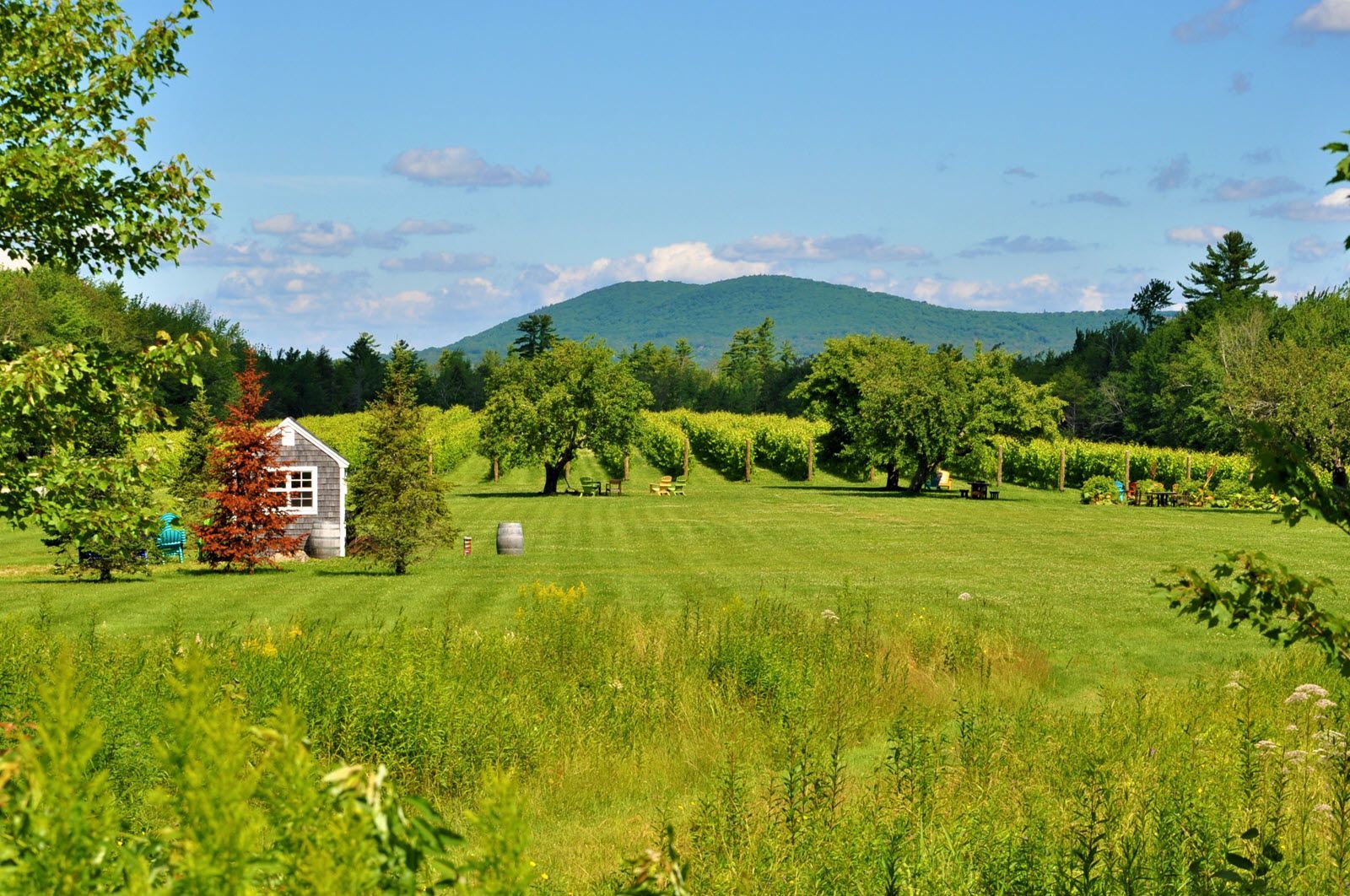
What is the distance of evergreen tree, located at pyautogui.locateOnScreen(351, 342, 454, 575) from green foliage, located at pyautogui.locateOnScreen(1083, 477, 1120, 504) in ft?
118

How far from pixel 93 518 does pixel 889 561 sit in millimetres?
22914

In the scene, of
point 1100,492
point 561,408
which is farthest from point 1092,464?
point 561,408

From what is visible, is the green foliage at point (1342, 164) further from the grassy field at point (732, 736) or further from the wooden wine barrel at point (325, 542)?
the wooden wine barrel at point (325, 542)

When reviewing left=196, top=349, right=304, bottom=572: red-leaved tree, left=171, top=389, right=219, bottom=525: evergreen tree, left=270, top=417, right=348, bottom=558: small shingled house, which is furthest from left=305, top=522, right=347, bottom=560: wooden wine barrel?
left=171, top=389, right=219, bottom=525: evergreen tree

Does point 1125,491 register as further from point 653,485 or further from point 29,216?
point 29,216

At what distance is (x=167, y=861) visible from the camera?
3.26 meters

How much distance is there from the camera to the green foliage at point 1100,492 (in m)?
53.5

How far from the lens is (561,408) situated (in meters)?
55.2

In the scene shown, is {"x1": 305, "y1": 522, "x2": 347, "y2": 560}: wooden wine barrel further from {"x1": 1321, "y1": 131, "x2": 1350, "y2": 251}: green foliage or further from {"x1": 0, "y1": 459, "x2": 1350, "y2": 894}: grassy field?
{"x1": 1321, "y1": 131, "x2": 1350, "y2": 251}: green foliage

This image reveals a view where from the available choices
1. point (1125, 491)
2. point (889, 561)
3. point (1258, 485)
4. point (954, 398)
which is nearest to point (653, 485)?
point (954, 398)

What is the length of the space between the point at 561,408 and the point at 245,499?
1041 inches

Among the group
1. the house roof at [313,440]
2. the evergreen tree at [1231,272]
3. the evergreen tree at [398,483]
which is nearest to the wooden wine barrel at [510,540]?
the evergreen tree at [398,483]

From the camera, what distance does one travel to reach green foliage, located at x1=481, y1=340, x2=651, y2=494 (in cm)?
5522

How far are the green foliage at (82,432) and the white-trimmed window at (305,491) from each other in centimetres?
2545
